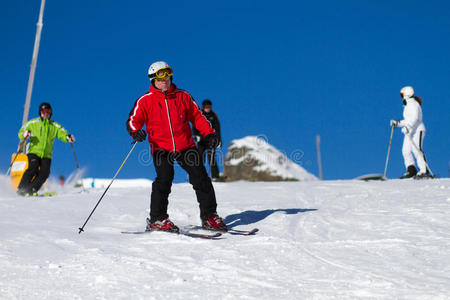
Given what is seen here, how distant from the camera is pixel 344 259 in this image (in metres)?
3.96

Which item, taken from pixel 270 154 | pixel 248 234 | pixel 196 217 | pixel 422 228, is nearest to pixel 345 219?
pixel 422 228

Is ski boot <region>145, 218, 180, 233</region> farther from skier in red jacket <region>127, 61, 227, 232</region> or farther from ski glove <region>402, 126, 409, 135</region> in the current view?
ski glove <region>402, 126, 409, 135</region>

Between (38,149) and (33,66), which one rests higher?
(33,66)

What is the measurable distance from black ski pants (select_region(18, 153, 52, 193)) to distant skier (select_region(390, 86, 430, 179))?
8012mm

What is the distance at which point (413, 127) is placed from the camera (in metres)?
11.2

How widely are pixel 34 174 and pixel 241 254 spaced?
7.64 metres

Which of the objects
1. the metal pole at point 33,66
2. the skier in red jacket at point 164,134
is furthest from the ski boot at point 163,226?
the metal pole at point 33,66

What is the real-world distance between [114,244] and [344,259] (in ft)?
6.87

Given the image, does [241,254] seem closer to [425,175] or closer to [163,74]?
[163,74]

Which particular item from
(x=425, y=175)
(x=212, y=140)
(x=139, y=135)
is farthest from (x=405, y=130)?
(x=139, y=135)

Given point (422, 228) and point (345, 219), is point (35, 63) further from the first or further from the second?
point (422, 228)

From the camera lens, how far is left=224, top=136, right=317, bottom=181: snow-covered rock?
2111cm

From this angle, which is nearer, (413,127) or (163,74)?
(163,74)

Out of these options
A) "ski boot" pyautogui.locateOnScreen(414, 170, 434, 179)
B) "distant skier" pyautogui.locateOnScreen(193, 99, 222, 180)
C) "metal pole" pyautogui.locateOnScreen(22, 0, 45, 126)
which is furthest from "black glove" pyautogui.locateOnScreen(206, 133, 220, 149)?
"metal pole" pyautogui.locateOnScreen(22, 0, 45, 126)
